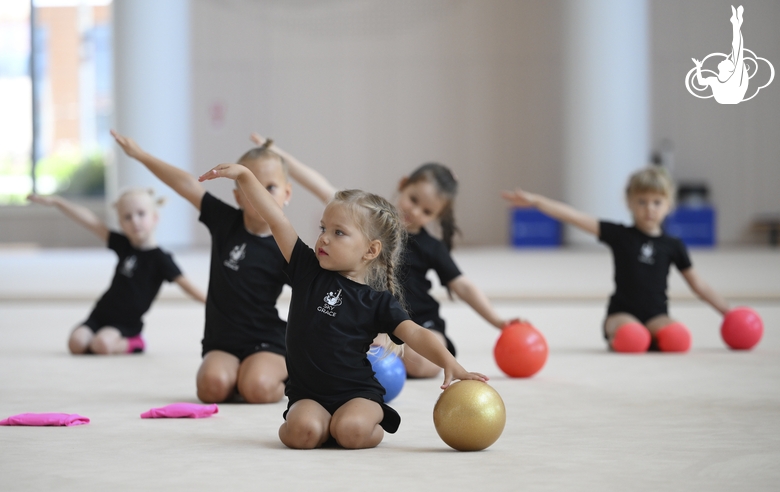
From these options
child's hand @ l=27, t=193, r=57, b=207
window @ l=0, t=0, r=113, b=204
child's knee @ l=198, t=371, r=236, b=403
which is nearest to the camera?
child's knee @ l=198, t=371, r=236, b=403

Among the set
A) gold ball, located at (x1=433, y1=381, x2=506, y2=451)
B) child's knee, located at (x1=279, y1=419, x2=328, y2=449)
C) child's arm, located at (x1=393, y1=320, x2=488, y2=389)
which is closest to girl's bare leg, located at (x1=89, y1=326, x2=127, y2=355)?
child's knee, located at (x1=279, y1=419, x2=328, y2=449)

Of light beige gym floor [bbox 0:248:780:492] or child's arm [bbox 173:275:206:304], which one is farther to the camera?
child's arm [bbox 173:275:206:304]

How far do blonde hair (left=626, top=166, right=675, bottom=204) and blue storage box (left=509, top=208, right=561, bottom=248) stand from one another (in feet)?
33.1

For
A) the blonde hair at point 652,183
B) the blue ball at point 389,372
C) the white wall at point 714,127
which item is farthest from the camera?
the white wall at point 714,127

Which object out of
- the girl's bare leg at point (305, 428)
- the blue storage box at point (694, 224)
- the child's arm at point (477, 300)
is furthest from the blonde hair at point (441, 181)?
the blue storage box at point (694, 224)

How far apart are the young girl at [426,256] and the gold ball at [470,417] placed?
1.86 meters

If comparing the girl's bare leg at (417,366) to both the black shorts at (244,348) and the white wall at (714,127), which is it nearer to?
the black shorts at (244,348)

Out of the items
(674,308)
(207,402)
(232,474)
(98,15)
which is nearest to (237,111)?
(98,15)

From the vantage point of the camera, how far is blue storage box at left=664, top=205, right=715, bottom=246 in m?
15.6

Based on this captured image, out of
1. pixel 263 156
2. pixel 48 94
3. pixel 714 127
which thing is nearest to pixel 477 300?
pixel 263 156

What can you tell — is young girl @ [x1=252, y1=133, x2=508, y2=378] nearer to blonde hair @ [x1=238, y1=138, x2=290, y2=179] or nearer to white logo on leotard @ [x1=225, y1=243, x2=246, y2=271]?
blonde hair @ [x1=238, y1=138, x2=290, y2=179]

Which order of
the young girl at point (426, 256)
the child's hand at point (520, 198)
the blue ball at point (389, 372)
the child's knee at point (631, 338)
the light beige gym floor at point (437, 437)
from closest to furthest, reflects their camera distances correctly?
the light beige gym floor at point (437, 437) < the blue ball at point (389, 372) < the young girl at point (426, 256) < the child's hand at point (520, 198) < the child's knee at point (631, 338)

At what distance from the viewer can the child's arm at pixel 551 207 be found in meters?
5.48

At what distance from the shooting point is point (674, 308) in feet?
27.5
